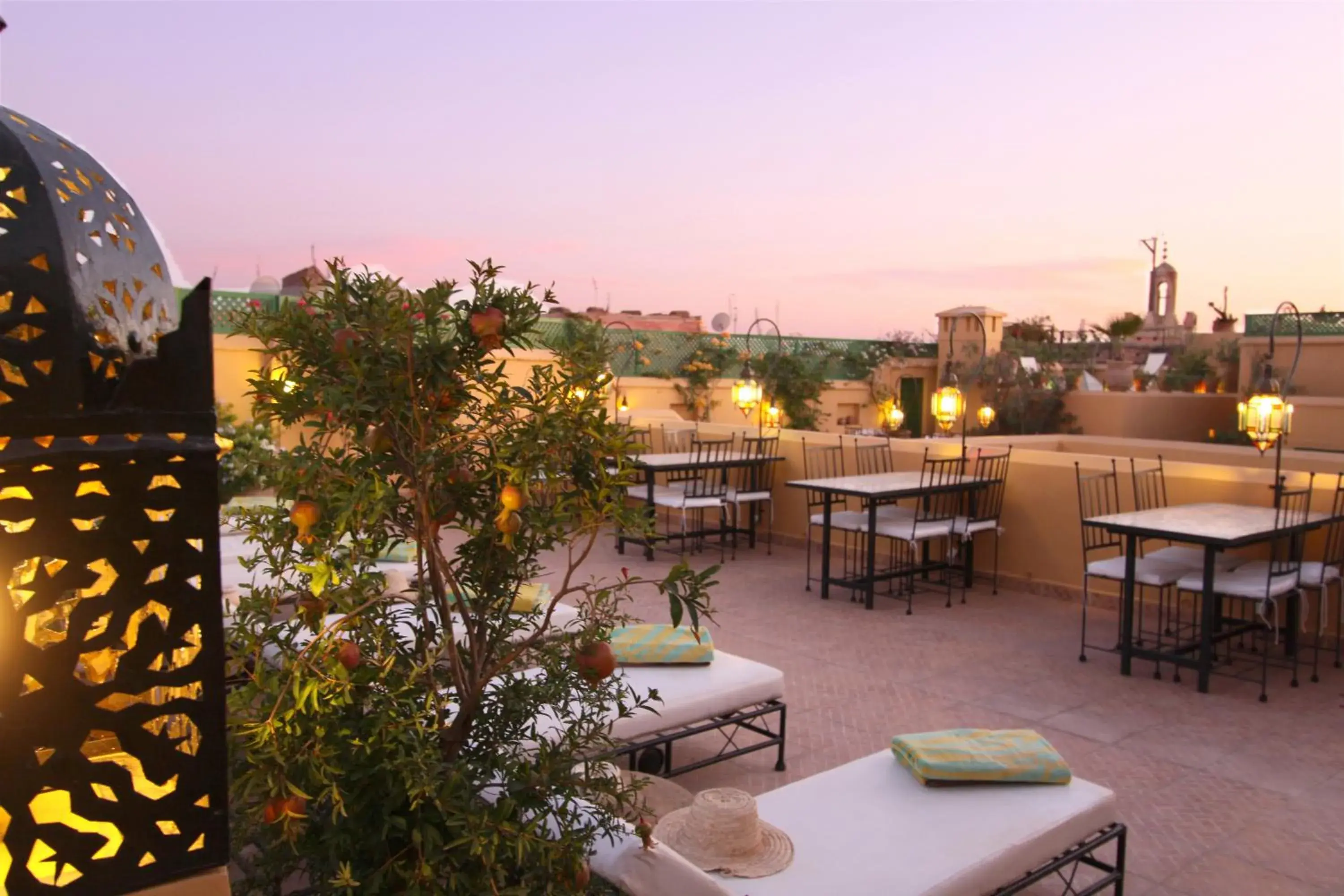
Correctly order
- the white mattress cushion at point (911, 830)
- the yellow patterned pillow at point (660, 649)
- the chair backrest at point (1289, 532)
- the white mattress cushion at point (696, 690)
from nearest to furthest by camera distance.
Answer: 1. the white mattress cushion at point (911, 830)
2. the white mattress cushion at point (696, 690)
3. the yellow patterned pillow at point (660, 649)
4. the chair backrest at point (1289, 532)

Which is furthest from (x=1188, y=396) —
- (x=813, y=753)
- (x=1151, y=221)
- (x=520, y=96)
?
(x=813, y=753)

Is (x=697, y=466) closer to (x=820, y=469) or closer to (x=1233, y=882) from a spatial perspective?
(x=820, y=469)

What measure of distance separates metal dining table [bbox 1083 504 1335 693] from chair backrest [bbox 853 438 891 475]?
10.8 ft

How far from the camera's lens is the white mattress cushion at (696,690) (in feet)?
A: 14.0

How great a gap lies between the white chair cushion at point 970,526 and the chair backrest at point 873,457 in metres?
1.55

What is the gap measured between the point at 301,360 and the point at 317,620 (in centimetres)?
53

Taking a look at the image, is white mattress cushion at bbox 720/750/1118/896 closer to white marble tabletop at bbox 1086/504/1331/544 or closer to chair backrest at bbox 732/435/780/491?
white marble tabletop at bbox 1086/504/1331/544

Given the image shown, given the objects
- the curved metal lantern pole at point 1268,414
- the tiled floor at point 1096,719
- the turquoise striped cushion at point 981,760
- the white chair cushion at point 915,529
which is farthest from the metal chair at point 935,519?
the turquoise striped cushion at point 981,760

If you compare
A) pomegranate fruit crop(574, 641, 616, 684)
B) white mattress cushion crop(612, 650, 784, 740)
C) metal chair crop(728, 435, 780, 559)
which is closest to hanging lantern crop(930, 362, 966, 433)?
metal chair crop(728, 435, 780, 559)

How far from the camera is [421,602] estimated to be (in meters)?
2.11

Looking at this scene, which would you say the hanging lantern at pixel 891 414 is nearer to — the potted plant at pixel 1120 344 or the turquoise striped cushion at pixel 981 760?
the turquoise striped cushion at pixel 981 760

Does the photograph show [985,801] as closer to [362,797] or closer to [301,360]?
[362,797]

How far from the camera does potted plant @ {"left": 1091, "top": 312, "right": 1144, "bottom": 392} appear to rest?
75.4 ft

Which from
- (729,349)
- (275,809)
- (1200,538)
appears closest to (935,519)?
(1200,538)
